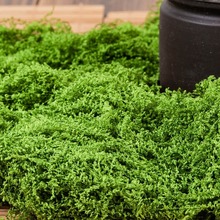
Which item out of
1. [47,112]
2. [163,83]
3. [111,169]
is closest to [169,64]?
[163,83]

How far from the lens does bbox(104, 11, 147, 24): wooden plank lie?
201cm

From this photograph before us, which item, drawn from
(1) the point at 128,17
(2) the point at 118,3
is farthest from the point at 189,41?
(2) the point at 118,3

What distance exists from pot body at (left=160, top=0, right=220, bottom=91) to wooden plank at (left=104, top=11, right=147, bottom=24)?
0.55 m

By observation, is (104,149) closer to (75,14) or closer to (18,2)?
(75,14)

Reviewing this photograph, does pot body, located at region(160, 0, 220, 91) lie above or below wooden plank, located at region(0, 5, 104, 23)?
above

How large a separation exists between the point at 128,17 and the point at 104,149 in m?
0.97

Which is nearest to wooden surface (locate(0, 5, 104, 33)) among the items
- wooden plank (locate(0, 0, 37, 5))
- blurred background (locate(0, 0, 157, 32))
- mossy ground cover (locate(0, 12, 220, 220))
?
blurred background (locate(0, 0, 157, 32))

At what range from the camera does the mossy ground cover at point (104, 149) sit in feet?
3.53

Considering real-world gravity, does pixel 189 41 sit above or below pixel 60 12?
above

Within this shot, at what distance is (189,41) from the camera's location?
54.4 inches

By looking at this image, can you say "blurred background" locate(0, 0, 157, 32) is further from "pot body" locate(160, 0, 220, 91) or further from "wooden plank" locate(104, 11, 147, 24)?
"pot body" locate(160, 0, 220, 91)

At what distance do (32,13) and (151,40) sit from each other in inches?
18.2

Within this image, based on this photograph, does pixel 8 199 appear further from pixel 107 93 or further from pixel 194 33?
pixel 194 33

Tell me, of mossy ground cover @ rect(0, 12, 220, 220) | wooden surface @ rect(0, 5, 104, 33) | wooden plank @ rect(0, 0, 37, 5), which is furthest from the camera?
wooden plank @ rect(0, 0, 37, 5)
